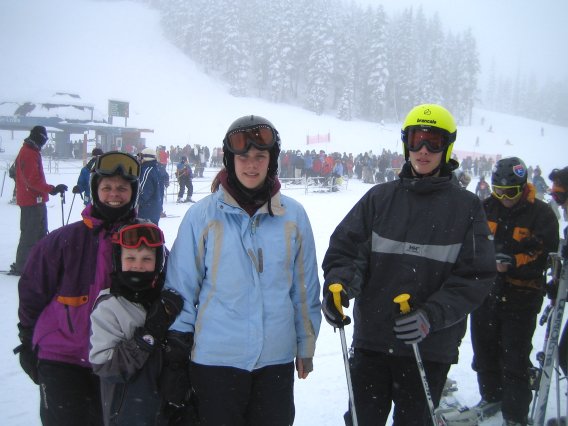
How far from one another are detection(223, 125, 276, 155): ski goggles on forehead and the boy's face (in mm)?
805

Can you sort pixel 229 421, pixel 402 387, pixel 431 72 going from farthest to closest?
1. pixel 431 72
2. pixel 402 387
3. pixel 229 421

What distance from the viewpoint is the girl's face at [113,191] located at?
8.54ft

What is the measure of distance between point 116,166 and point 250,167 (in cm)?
97

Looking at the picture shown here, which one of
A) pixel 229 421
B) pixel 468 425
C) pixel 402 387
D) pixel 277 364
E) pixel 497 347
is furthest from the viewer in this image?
pixel 497 347

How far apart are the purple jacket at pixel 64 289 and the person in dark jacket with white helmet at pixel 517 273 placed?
120 inches

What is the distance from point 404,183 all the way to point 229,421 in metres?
1.70

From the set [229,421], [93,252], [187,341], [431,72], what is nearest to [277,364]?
[229,421]

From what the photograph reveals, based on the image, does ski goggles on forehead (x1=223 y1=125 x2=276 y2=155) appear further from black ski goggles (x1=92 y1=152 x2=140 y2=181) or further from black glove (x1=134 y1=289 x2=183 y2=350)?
black glove (x1=134 y1=289 x2=183 y2=350)

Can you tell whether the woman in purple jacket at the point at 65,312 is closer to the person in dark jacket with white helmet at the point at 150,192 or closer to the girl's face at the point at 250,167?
the girl's face at the point at 250,167

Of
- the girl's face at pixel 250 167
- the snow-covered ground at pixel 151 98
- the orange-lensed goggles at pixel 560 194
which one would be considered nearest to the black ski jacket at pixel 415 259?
the girl's face at pixel 250 167

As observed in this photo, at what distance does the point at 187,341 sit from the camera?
2.19 metres

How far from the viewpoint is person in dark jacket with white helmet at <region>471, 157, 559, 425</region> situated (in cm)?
336

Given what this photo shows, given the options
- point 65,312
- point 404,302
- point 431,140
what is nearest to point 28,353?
point 65,312

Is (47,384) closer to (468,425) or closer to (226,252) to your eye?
(226,252)
